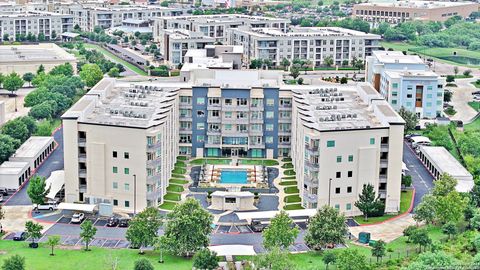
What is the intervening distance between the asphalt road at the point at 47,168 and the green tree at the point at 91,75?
1373 cm

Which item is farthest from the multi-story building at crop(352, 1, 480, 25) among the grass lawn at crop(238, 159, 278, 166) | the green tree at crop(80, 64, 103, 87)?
the grass lawn at crop(238, 159, 278, 166)

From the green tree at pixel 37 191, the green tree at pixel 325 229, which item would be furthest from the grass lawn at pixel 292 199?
the green tree at pixel 37 191

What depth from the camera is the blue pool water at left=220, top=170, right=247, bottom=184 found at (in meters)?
42.6

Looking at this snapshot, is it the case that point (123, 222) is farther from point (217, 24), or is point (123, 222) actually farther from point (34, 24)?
point (34, 24)

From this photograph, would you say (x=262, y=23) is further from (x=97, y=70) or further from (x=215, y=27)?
(x=97, y=70)

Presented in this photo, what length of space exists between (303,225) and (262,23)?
55.2 m

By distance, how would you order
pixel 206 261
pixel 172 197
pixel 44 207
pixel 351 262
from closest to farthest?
pixel 351 262 < pixel 206 261 < pixel 44 207 < pixel 172 197

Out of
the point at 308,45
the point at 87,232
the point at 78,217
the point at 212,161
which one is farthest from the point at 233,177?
the point at 308,45

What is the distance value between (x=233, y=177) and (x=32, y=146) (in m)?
11.7

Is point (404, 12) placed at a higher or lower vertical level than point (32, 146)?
higher

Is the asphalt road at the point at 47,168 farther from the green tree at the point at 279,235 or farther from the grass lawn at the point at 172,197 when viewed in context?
the green tree at the point at 279,235

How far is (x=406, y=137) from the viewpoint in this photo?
177 feet

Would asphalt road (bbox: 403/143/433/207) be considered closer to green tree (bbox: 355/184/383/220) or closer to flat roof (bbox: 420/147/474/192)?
flat roof (bbox: 420/147/474/192)

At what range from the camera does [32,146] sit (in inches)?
1842
